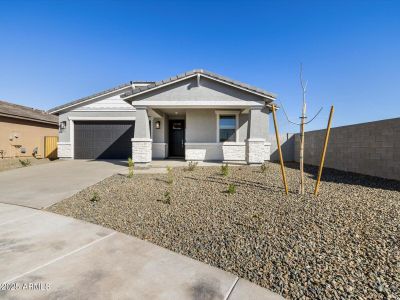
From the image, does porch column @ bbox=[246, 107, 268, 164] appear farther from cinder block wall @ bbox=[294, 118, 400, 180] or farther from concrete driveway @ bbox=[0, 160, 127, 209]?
concrete driveway @ bbox=[0, 160, 127, 209]

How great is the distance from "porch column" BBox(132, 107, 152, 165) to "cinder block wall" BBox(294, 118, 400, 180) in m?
8.84

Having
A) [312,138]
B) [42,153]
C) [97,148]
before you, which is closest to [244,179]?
[312,138]

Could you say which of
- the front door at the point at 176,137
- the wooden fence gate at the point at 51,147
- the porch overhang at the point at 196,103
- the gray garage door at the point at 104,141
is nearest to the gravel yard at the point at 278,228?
the porch overhang at the point at 196,103

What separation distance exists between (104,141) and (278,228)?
524 inches

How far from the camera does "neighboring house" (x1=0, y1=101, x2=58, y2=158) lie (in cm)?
1448

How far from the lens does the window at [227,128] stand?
12.4m

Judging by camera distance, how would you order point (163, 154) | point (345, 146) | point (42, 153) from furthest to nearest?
1. point (42, 153)
2. point (163, 154)
3. point (345, 146)

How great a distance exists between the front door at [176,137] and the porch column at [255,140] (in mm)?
5775

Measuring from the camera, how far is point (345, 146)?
29.4 ft

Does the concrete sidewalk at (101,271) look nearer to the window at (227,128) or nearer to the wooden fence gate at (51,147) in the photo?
the window at (227,128)

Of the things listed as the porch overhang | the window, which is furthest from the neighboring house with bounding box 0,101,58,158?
the window

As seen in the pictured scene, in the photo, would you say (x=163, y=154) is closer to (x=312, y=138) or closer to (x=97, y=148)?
(x=97, y=148)

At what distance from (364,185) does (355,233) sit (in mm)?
3950

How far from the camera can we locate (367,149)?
7781 millimetres
